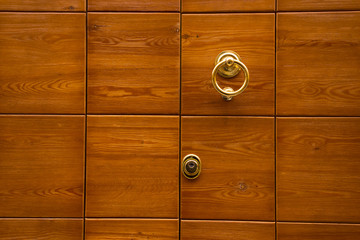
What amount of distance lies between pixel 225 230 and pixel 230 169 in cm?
23

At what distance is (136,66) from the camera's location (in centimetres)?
93

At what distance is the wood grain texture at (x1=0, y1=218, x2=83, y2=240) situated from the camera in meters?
0.92

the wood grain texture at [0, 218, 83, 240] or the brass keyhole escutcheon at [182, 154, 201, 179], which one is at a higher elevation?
the brass keyhole escutcheon at [182, 154, 201, 179]

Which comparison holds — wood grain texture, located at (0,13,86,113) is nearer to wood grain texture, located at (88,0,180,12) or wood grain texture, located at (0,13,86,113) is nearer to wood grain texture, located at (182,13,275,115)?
wood grain texture, located at (88,0,180,12)

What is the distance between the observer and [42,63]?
0.93 metres

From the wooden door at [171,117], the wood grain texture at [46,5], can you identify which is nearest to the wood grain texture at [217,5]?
the wooden door at [171,117]

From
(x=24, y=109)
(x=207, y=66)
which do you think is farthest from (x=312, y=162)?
(x=24, y=109)

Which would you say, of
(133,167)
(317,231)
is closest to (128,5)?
(133,167)

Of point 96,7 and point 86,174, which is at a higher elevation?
point 96,7

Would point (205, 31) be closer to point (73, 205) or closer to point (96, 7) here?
point (96, 7)

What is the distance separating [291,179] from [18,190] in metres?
1.02

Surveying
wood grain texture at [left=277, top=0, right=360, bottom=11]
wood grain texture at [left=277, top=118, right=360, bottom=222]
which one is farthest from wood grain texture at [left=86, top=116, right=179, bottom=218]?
wood grain texture at [left=277, top=0, right=360, bottom=11]

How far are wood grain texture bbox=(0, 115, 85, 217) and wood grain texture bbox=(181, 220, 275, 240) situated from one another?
413 millimetres

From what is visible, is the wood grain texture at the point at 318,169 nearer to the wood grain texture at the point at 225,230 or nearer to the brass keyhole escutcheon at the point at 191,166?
the wood grain texture at the point at 225,230
